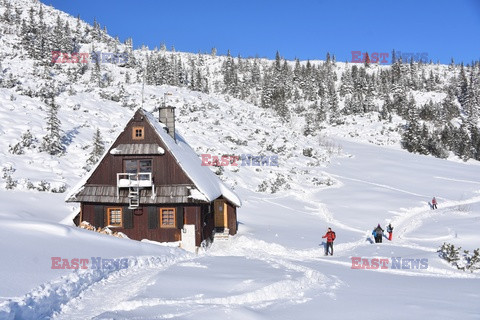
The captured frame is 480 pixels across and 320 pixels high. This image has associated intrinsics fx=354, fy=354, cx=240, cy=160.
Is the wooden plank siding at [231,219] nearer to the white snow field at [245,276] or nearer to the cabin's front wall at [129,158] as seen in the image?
the white snow field at [245,276]

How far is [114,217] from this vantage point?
20.0 metres

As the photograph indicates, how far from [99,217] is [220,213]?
25.8ft

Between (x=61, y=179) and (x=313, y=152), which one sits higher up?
(x=313, y=152)

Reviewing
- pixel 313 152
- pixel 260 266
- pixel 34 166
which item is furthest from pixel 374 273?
pixel 313 152

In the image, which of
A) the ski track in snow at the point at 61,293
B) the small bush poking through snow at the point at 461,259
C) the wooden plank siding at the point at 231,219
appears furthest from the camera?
the wooden plank siding at the point at 231,219

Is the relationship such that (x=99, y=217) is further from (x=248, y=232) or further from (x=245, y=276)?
(x=245, y=276)

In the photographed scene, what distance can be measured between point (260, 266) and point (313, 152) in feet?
138

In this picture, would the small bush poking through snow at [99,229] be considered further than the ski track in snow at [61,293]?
Yes

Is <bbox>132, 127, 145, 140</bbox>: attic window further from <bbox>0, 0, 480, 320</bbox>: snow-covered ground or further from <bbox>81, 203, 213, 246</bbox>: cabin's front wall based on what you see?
<bbox>0, 0, 480, 320</bbox>: snow-covered ground

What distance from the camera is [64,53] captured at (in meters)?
72.4

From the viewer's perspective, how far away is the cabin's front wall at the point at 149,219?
1934 cm

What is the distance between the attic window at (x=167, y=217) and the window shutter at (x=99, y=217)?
3355 mm

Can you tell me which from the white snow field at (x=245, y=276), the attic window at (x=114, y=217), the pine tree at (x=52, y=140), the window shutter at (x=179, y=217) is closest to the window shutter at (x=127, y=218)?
the attic window at (x=114, y=217)

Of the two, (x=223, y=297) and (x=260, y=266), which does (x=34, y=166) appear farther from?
(x=223, y=297)
